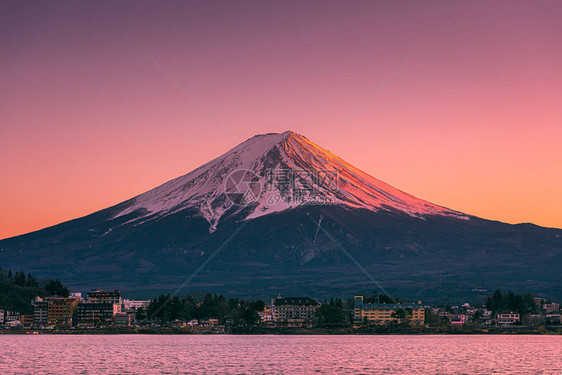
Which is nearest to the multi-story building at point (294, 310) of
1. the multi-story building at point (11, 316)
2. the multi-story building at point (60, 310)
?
the multi-story building at point (60, 310)

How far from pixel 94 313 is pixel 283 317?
40.3 metres

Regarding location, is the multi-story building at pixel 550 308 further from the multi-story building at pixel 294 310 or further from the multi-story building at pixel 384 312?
the multi-story building at pixel 294 310

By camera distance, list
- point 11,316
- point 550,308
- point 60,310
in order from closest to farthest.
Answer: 1. point 60,310
2. point 550,308
3. point 11,316

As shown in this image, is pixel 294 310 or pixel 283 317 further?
pixel 294 310

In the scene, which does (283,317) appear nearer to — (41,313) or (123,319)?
(123,319)

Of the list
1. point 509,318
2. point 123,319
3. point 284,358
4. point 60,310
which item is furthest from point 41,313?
point 284,358

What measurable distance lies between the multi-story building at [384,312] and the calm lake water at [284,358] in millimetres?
34030

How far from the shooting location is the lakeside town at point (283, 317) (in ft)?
534

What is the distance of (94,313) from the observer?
192 meters

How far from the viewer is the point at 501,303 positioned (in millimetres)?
184875

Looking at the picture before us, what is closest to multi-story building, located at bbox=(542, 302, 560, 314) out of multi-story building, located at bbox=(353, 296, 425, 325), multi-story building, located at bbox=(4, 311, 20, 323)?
multi-story building, located at bbox=(353, 296, 425, 325)

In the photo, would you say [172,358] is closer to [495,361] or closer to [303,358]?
[303,358]

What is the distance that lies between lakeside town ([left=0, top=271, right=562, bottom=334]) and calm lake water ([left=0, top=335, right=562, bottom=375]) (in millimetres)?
31461

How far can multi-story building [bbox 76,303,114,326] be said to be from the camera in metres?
188
